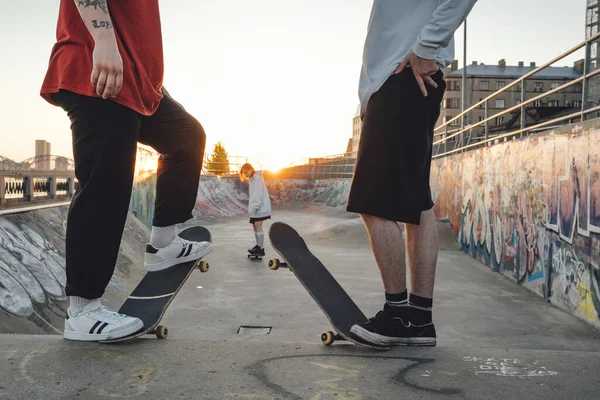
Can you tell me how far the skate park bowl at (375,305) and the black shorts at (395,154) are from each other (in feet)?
1.93

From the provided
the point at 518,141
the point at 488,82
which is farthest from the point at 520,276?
the point at 488,82

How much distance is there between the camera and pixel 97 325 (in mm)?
1944

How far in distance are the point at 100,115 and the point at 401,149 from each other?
1210 mm

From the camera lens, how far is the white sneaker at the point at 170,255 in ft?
8.21

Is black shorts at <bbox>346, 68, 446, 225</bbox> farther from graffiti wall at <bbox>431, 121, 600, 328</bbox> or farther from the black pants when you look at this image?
graffiti wall at <bbox>431, 121, 600, 328</bbox>

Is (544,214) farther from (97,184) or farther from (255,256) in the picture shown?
(97,184)

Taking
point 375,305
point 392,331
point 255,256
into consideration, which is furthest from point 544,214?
point 392,331

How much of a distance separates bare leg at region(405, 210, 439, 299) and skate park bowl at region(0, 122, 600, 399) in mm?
330

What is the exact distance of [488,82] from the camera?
8025 cm

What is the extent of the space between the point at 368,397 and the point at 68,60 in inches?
65.8

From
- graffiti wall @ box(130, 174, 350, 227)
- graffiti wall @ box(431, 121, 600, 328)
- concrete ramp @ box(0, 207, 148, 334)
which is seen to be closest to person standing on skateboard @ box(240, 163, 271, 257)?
concrete ramp @ box(0, 207, 148, 334)

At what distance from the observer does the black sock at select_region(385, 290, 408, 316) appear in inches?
83.6

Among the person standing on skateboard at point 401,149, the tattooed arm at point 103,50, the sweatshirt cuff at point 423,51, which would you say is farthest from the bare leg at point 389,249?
the tattooed arm at point 103,50

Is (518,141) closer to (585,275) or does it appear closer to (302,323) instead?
(585,275)
